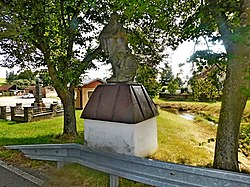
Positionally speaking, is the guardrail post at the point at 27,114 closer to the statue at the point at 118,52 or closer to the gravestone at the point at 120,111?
the gravestone at the point at 120,111

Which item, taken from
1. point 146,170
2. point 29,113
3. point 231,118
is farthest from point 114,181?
point 29,113

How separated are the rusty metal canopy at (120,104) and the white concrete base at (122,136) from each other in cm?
13

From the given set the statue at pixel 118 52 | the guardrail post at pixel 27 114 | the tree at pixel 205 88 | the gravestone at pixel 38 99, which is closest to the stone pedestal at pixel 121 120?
the statue at pixel 118 52

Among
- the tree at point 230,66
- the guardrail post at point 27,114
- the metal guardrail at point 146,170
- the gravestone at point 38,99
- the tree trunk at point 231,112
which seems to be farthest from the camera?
the gravestone at point 38,99

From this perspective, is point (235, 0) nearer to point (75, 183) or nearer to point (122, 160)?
point (122, 160)

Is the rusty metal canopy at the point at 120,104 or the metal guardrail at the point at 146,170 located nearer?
the metal guardrail at the point at 146,170

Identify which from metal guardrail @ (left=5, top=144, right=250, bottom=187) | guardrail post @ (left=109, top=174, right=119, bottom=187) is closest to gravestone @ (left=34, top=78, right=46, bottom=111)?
metal guardrail @ (left=5, top=144, right=250, bottom=187)

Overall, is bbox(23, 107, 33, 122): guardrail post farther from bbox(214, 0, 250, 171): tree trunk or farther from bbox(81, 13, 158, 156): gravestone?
bbox(214, 0, 250, 171): tree trunk

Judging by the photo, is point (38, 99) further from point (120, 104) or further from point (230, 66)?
point (230, 66)

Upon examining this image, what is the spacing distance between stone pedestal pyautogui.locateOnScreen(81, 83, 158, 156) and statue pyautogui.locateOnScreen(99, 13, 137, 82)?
28 cm

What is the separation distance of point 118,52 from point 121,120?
1.70 metres

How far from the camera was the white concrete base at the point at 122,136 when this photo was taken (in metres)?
5.21

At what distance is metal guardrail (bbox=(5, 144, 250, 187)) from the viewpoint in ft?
9.79

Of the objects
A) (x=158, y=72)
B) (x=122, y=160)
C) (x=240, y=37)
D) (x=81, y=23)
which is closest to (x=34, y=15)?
(x=81, y=23)
